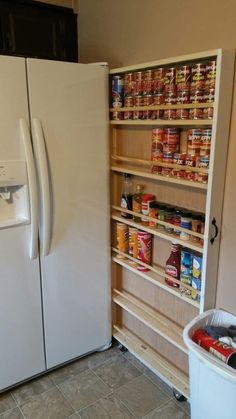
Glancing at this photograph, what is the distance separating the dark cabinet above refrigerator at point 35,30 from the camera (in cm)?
190

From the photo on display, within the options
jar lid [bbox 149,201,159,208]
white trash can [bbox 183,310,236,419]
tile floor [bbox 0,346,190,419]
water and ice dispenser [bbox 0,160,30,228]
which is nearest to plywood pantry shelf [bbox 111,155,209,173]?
jar lid [bbox 149,201,159,208]

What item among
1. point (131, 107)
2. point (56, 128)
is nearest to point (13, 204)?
point (56, 128)

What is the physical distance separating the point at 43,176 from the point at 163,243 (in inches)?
29.3

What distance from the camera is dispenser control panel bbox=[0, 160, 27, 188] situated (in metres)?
1.61

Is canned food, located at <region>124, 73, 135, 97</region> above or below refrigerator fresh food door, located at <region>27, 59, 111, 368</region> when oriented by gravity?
above

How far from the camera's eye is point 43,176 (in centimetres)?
168

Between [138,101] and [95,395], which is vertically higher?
[138,101]

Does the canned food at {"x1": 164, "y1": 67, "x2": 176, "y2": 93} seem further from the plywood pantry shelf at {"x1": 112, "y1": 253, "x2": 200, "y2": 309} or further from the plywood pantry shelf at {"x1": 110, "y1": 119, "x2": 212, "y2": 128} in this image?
the plywood pantry shelf at {"x1": 112, "y1": 253, "x2": 200, "y2": 309}

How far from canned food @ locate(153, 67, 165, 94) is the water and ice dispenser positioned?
739mm

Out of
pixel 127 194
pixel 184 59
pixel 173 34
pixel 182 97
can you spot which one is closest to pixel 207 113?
pixel 182 97

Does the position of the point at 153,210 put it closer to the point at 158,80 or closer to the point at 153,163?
the point at 153,163

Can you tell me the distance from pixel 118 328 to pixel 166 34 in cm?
180

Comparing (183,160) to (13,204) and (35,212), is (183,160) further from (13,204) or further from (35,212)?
(13,204)

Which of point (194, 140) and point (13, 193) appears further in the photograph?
point (13, 193)
